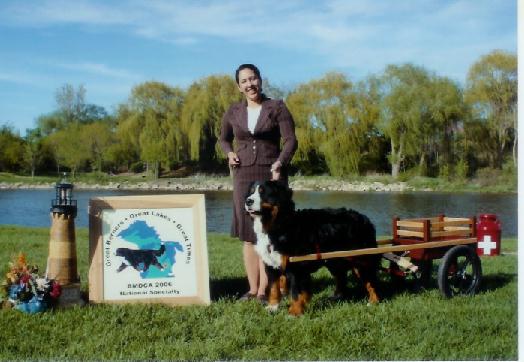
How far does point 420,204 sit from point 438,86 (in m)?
1.22

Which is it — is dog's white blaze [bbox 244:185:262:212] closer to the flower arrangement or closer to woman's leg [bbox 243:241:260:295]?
woman's leg [bbox 243:241:260:295]

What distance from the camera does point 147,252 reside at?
9.96 ft

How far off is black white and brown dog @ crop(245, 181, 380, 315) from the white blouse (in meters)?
0.43

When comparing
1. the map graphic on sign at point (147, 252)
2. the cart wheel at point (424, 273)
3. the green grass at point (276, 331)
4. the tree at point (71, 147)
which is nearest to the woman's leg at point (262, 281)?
the green grass at point (276, 331)

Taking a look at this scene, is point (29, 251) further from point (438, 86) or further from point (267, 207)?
point (438, 86)

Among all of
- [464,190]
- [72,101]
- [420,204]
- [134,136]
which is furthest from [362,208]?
[72,101]

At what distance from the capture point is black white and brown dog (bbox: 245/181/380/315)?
2688 mm

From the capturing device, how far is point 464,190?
14.3 feet

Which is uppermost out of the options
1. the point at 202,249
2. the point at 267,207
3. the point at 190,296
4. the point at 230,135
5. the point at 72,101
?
the point at 72,101

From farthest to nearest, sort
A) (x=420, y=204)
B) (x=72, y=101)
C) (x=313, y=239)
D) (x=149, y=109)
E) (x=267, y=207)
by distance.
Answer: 1. (x=420, y=204)
2. (x=149, y=109)
3. (x=72, y=101)
4. (x=313, y=239)
5. (x=267, y=207)

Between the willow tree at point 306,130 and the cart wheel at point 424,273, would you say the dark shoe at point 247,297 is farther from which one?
the willow tree at point 306,130

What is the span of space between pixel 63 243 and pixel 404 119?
2485 millimetres

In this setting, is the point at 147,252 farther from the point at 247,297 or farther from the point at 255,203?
the point at 255,203

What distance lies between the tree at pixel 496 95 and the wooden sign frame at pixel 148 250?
185 centimetres
